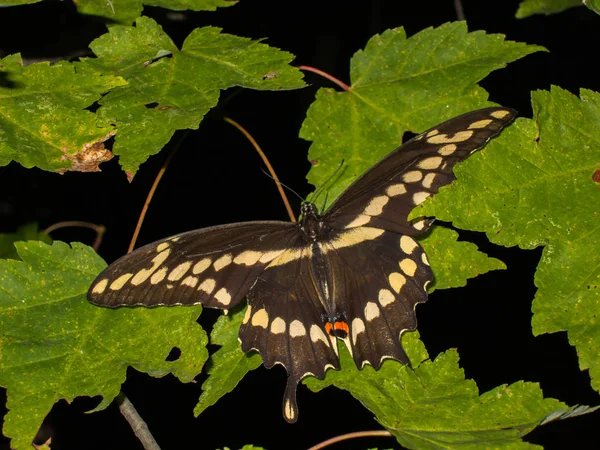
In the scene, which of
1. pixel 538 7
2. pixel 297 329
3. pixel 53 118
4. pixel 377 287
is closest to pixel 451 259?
pixel 377 287

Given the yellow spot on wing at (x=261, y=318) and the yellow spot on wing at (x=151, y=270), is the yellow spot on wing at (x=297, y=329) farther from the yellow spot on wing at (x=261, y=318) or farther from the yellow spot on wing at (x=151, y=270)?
the yellow spot on wing at (x=151, y=270)

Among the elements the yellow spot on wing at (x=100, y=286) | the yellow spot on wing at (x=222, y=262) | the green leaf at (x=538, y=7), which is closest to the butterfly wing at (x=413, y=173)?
the yellow spot on wing at (x=222, y=262)

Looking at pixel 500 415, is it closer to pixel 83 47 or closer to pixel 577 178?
pixel 577 178

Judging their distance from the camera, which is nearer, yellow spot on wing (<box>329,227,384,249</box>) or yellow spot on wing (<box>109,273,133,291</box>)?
yellow spot on wing (<box>109,273,133,291</box>)

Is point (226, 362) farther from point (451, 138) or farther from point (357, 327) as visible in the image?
point (451, 138)

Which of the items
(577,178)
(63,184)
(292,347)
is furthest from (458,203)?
(63,184)

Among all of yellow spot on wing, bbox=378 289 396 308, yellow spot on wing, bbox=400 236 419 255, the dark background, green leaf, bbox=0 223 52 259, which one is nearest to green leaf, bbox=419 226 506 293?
yellow spot on wing, bbox=400 236 419 255

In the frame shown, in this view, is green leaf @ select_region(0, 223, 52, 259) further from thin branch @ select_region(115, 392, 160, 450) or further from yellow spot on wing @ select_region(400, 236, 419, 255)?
yellow spot on wing @ select_region(400, 236, 419, 255)
